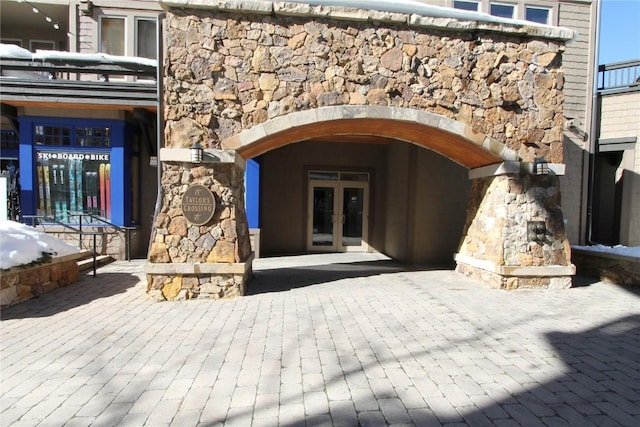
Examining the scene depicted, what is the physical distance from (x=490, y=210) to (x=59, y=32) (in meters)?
12.4

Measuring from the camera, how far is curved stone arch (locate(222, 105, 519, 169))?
5430 mm

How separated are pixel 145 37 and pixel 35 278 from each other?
684 cm

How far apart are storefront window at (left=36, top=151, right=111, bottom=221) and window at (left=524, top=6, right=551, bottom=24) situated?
11.1 meters

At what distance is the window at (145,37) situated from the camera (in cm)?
948

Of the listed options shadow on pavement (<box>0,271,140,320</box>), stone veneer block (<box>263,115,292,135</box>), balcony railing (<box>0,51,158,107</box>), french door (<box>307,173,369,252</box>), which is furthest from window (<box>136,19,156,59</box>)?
stone veneer block (<box>263,115,292,135</box>)

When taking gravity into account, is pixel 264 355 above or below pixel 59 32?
below

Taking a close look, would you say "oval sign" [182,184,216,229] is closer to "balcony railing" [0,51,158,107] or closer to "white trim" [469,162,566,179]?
"balcony railing" [0,51,158,107]

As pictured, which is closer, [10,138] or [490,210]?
[490,210]

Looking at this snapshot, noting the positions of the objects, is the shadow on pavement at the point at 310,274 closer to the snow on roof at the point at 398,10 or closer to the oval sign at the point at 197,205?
the oval sign at the point at 197,205

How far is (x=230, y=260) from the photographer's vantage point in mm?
5418

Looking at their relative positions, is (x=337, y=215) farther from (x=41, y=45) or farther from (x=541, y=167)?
(x=41, y=45)

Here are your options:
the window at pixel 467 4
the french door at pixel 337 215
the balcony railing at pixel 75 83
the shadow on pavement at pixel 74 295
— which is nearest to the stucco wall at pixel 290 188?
the french door at pixel 337 215

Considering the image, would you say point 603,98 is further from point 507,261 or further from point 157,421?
point 157,421


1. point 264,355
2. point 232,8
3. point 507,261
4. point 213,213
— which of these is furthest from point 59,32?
point 507,261
